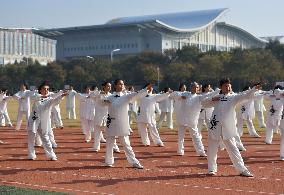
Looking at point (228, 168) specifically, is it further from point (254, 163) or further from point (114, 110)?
point (114, 110)

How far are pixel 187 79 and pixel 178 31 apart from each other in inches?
1464

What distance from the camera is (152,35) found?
4245 inches

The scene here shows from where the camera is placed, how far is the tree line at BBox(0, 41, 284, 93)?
68.8 meters

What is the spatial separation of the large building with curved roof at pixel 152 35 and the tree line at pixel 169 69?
22.5 m

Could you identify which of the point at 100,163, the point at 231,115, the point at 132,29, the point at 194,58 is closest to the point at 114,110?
the point at 100,163

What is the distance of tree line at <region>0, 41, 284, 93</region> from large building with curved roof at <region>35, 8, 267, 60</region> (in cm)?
2247

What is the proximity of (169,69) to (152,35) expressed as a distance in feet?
108

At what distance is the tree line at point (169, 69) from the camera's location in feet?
226

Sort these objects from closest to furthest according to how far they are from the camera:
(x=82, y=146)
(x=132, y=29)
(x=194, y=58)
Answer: (x=82, y=146) → (x=194, y=58) → (x=132, y=29)

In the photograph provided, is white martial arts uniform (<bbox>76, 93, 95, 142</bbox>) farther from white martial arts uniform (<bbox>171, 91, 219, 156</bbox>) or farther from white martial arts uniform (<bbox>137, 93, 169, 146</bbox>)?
white martial arts uniform (<bbox>171, 91, 219, 156</bbox>)

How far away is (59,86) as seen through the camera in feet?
265

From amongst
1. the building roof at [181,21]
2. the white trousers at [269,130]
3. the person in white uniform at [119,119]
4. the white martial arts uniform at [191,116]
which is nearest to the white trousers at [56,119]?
the white trousers at [269,130]

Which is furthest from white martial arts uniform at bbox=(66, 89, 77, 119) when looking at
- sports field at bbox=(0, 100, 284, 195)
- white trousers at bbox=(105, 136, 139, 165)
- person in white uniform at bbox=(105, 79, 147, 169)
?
person in white uniform at bbox=(105, 79, 147, 169)

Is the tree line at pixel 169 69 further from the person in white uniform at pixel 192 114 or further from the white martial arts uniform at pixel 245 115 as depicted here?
the person in white uniform at pixel 192 114
